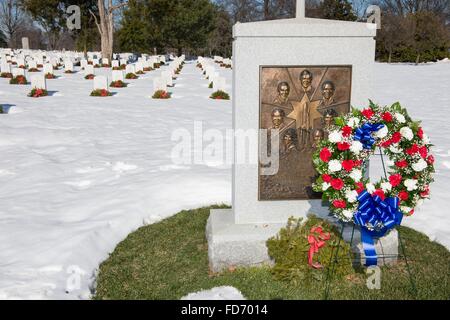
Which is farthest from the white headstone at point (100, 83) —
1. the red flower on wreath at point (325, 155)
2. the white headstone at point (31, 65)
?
the red flower on wreath at point (325, 155)

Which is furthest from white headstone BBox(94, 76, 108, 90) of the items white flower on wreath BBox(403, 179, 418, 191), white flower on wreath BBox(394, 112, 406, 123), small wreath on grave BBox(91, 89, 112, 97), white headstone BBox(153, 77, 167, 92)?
white flower on wreath BBox(403, 179, 418, 191)

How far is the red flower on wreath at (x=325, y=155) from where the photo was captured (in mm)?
4027

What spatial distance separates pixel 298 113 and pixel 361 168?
939mm

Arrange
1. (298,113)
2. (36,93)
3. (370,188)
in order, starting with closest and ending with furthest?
(370,188), (298,113), (36,93)

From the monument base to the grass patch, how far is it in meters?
0.10

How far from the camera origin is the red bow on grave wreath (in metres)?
4.23

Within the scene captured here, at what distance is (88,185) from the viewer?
286 inches

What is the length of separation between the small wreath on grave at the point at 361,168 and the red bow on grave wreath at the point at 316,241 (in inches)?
13.5

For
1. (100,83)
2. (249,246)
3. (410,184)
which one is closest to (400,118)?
(410,184)

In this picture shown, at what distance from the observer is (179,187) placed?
22.7 feet

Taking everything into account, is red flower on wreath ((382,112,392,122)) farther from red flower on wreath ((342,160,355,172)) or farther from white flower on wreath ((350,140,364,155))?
red flower on wreath ((342,160,355,172))

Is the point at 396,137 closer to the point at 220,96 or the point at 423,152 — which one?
the point at 423,152

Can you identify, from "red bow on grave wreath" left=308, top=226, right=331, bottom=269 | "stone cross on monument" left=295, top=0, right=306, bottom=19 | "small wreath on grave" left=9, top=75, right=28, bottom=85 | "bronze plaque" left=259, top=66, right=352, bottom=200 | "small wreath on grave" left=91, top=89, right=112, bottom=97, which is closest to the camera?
"red bow on grave wreath" left=308, top=226, right=331, bottom=269

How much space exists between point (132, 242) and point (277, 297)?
211 cm
